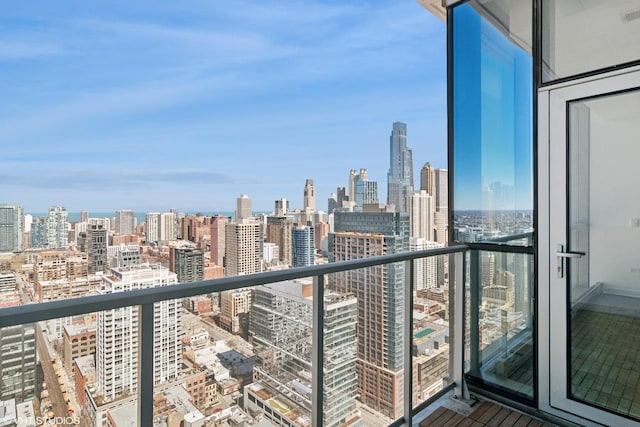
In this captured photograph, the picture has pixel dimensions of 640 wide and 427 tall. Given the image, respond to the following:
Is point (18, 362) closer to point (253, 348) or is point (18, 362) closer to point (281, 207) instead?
point (253, 348)

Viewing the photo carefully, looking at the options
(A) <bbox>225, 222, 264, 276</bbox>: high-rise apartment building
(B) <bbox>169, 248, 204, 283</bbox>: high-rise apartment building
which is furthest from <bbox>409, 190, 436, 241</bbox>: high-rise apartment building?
(B) <bbox>169, 248, 204, 283</bbox>: high-rise apartment building

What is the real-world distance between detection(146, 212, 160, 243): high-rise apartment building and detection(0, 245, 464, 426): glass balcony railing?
6241mm

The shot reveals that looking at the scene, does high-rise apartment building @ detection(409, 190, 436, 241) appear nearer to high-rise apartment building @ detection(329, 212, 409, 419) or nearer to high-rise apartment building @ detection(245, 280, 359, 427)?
high-rise apartment building @ detection(329, 212, 409, 419)

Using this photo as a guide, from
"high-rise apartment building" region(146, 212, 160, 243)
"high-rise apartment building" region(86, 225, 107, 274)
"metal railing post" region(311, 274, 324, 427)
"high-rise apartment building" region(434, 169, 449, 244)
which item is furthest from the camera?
"high-rise apartment building" region(146, 212, 160, 243)

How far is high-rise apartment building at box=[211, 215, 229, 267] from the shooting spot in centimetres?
639

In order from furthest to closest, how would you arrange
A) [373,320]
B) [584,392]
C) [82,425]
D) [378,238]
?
[378,238]
[584,392]
[373,320]
[82,425]

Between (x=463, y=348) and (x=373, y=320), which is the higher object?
(x=373, y=320)

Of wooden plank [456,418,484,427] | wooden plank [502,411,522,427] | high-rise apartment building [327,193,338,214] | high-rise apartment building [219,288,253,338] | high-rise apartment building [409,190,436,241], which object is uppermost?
high-rise apartment building [327,193,338,214]

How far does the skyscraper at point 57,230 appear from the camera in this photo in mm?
5852

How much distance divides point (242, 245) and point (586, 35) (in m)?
6.24

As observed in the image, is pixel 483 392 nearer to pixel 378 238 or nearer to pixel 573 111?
pixel 378 238

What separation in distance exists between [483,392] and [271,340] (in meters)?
1.84

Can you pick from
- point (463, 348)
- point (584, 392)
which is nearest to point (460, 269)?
point (463, 348)

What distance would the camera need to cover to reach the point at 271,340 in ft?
5.11
